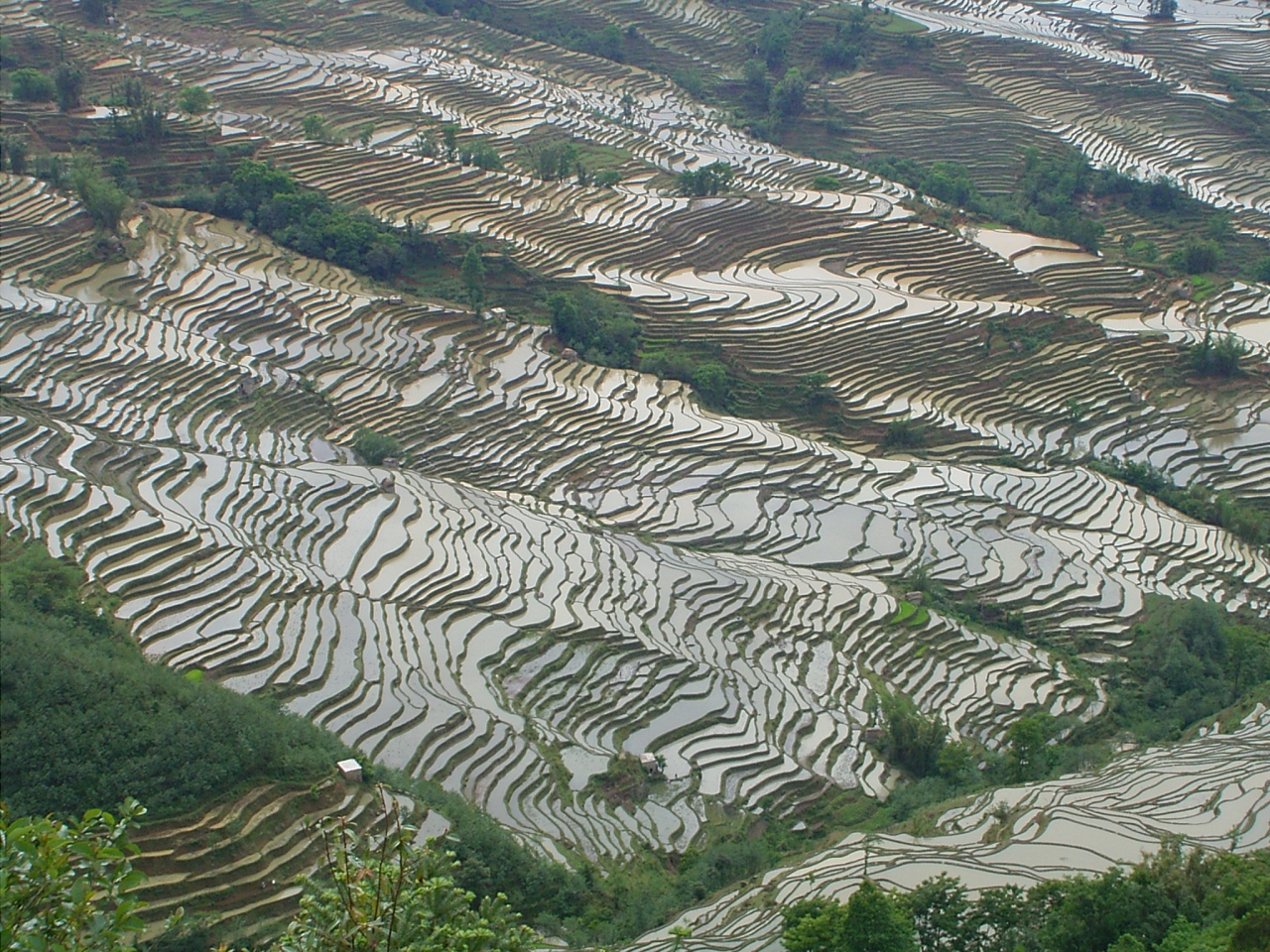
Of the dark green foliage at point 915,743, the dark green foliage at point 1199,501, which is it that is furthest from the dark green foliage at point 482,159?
the dark green foliage at point 915,743

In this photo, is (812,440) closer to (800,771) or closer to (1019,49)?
(800,771)

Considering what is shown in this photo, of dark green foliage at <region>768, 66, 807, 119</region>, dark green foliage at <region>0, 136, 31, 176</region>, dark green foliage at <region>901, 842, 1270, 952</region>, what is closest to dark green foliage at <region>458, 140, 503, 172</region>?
dark green foliage at <region>0, 136, 31, 176</region>

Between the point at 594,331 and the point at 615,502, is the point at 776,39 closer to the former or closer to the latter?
the point at 594,331

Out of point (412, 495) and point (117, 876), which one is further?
point (412, 495)

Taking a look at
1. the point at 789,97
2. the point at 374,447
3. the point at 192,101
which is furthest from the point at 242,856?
the point at 789,97

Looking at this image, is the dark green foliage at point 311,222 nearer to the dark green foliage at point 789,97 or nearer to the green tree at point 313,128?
the green tree at point 313,128

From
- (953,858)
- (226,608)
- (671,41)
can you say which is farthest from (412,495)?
(671,41)

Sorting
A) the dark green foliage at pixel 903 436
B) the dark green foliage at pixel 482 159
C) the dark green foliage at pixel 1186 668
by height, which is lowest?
the dark green foliage at pixel 1186 668
